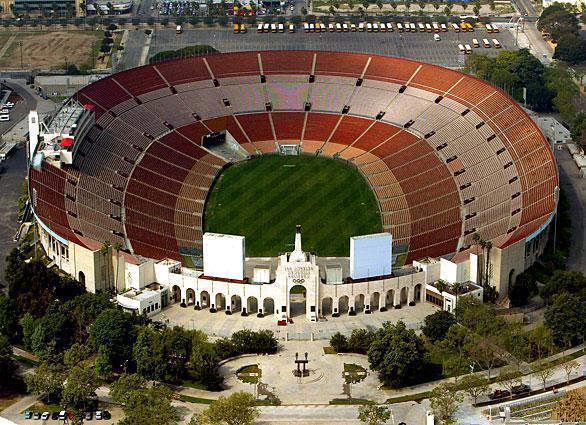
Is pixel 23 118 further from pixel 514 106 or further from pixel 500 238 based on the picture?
pixel 500 238

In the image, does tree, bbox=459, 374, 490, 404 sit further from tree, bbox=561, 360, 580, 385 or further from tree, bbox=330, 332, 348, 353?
tree, bbox=330, 332, 348, 353

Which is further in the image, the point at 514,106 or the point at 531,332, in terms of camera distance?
the point at 514,106

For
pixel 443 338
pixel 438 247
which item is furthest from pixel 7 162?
pixel 443 338

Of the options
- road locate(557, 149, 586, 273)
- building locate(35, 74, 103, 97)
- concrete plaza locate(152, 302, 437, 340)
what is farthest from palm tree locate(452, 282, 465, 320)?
building locate(35, 74, 103, 97)

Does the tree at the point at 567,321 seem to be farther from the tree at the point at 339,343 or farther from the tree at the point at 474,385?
the tree at the point at 339,343

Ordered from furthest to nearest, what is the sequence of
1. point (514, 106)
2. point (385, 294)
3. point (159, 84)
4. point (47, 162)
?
point (159, 84) < point (514, 106) < point (47, 162) < point (385, 294)

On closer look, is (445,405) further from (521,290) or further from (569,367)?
(521,290)

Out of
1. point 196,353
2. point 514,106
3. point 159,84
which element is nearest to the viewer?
point 196,353

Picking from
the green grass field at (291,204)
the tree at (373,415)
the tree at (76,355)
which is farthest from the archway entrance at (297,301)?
the tree at (373,415)

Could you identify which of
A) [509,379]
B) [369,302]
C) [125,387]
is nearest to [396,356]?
[509,379]
